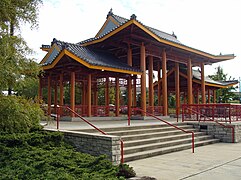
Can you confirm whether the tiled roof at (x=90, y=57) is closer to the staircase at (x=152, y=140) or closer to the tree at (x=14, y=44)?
the staircase at (x=152, y=140)

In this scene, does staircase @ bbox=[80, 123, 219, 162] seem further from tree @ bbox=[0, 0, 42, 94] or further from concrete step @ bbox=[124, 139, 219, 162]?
tree @ bbox=[0, 0, 42, 94]

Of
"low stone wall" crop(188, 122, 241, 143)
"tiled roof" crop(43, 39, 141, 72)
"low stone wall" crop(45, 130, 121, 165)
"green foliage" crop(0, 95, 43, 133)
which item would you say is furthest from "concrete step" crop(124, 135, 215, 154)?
"tiled roof" crop(43, 39, 141, 72)

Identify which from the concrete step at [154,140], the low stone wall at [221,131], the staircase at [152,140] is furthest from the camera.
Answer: the low stone wall at [221,131]

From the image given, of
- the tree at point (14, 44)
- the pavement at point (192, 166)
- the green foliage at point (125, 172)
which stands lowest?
the pavement at point (192, 166)

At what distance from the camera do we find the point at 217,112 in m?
12.2

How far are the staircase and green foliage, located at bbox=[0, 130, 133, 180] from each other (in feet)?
4.74

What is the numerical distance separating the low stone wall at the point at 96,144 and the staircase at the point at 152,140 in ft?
2.44

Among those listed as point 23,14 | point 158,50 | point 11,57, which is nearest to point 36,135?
point 11,57

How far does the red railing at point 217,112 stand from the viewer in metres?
11.9

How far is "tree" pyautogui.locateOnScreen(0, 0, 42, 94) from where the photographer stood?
195 inches

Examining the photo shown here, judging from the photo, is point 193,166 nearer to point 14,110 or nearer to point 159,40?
point 14,110

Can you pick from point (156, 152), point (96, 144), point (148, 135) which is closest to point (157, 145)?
point (156, 152)

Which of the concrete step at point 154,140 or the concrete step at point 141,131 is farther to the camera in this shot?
the concrete step at point 141,131

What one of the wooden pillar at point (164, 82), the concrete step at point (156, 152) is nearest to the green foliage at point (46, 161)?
the concrete step at point (156, 152)
